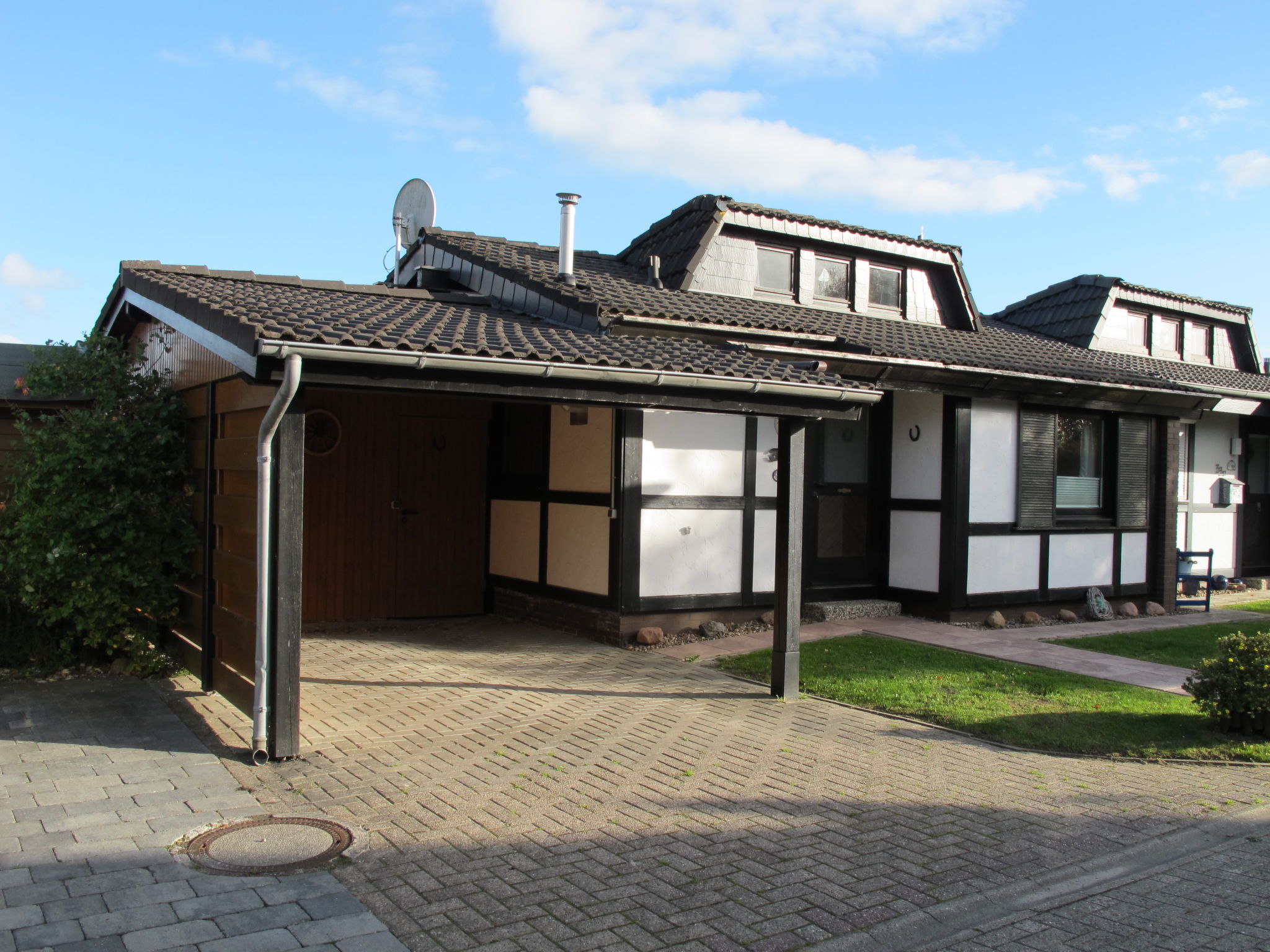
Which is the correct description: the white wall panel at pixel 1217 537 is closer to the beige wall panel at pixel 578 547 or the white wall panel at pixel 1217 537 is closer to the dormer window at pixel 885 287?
the dormer window at pixel 885 287

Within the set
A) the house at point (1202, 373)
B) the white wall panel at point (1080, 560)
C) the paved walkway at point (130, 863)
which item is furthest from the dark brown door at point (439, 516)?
the house at point (1202, 373)

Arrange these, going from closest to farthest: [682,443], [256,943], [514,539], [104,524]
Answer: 1. [256,943]
2. [104,524]
3. [682,443]
4. [514,539]

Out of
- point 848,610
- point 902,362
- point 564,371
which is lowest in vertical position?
point 848,610

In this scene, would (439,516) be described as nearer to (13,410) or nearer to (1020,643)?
(13,410)

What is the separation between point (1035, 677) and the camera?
837 centimetres

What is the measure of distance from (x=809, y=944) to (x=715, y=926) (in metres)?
0.35

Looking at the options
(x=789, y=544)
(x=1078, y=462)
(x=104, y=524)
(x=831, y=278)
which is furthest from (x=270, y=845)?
(x=1078, y=462)

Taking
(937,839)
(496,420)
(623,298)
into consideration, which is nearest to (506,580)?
(496,420)

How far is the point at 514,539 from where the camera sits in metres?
11.2

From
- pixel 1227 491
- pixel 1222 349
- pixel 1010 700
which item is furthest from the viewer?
pixel 1222 349

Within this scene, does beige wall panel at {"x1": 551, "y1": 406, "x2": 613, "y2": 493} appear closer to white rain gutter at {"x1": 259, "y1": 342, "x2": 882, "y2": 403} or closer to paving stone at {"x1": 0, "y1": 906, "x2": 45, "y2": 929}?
white rain gutter at {"x1": 259, "y1": 342, "x2": 882, "y2": 403}

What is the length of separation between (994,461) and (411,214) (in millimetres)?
8239

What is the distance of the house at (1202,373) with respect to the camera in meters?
15.6

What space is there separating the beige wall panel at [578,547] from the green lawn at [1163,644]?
4.75 meters
